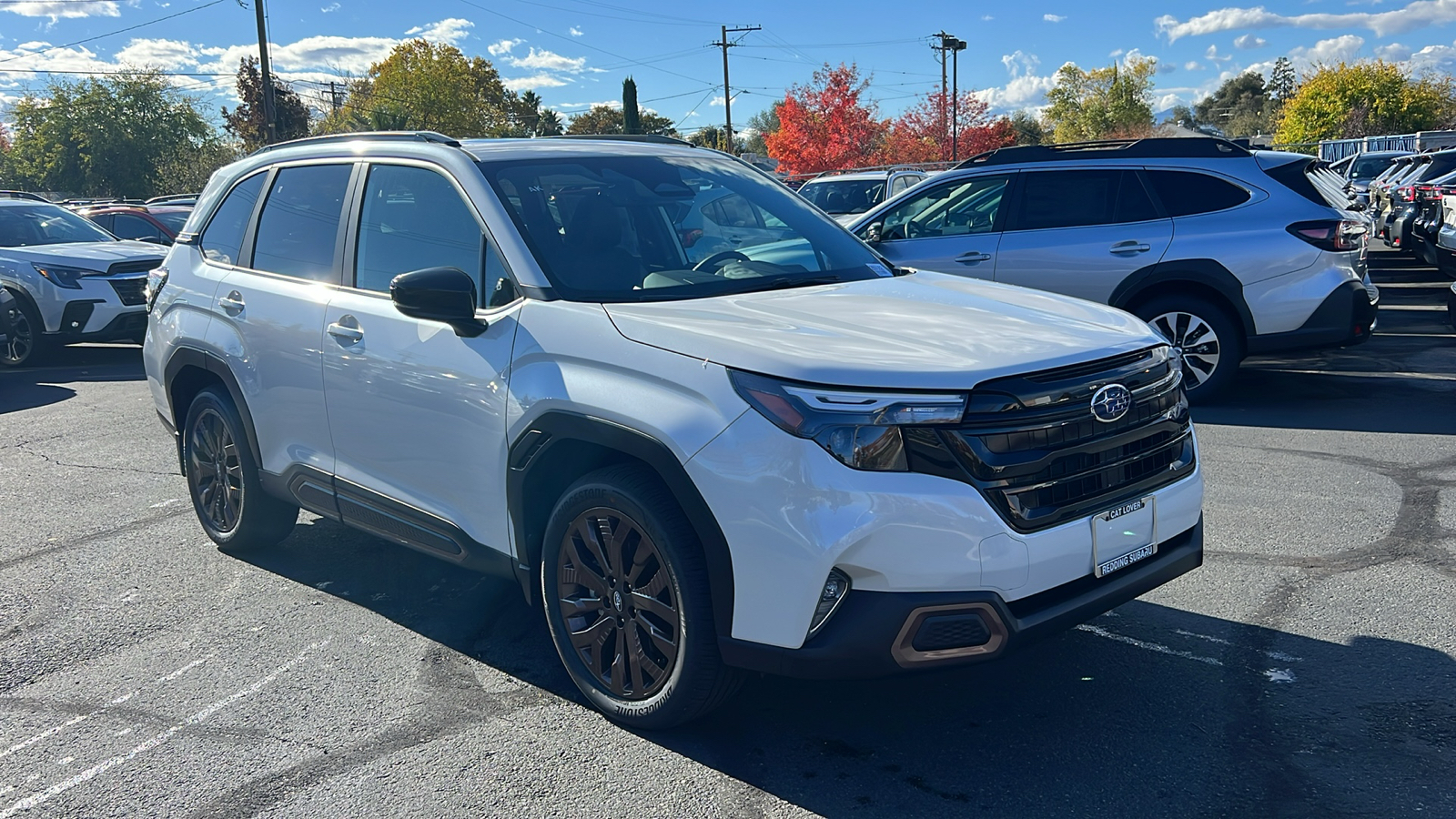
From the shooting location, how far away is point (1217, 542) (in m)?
5.07

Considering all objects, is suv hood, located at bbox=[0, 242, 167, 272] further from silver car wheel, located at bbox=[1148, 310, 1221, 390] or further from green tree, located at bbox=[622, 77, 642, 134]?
green tree, located at bbox=[622, 77, 642, 134]

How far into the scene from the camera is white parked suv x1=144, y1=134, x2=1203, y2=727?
2879 millimetres

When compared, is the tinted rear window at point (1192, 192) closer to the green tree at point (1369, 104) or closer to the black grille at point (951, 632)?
the black grille at point (951, 632)

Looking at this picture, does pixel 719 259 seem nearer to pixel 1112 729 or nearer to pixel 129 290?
pixel 1112 729

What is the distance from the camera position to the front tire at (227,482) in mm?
5084

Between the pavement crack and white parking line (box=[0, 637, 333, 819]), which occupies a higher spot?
the pavement crack

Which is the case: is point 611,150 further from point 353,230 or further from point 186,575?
point 186,575

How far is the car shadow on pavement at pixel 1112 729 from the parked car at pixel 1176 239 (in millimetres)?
4326

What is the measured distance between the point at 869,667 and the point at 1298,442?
520 centimetres

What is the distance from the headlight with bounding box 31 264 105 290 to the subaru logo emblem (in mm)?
12030

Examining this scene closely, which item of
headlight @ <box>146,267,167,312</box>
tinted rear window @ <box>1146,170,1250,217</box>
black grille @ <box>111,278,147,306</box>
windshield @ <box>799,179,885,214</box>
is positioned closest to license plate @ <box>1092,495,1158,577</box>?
headlight @ <box>146,267,167,312</box>

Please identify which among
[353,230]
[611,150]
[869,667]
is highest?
[611,150]

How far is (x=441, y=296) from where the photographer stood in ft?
11.9

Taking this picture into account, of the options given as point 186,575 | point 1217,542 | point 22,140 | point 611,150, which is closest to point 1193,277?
point 1217,542
